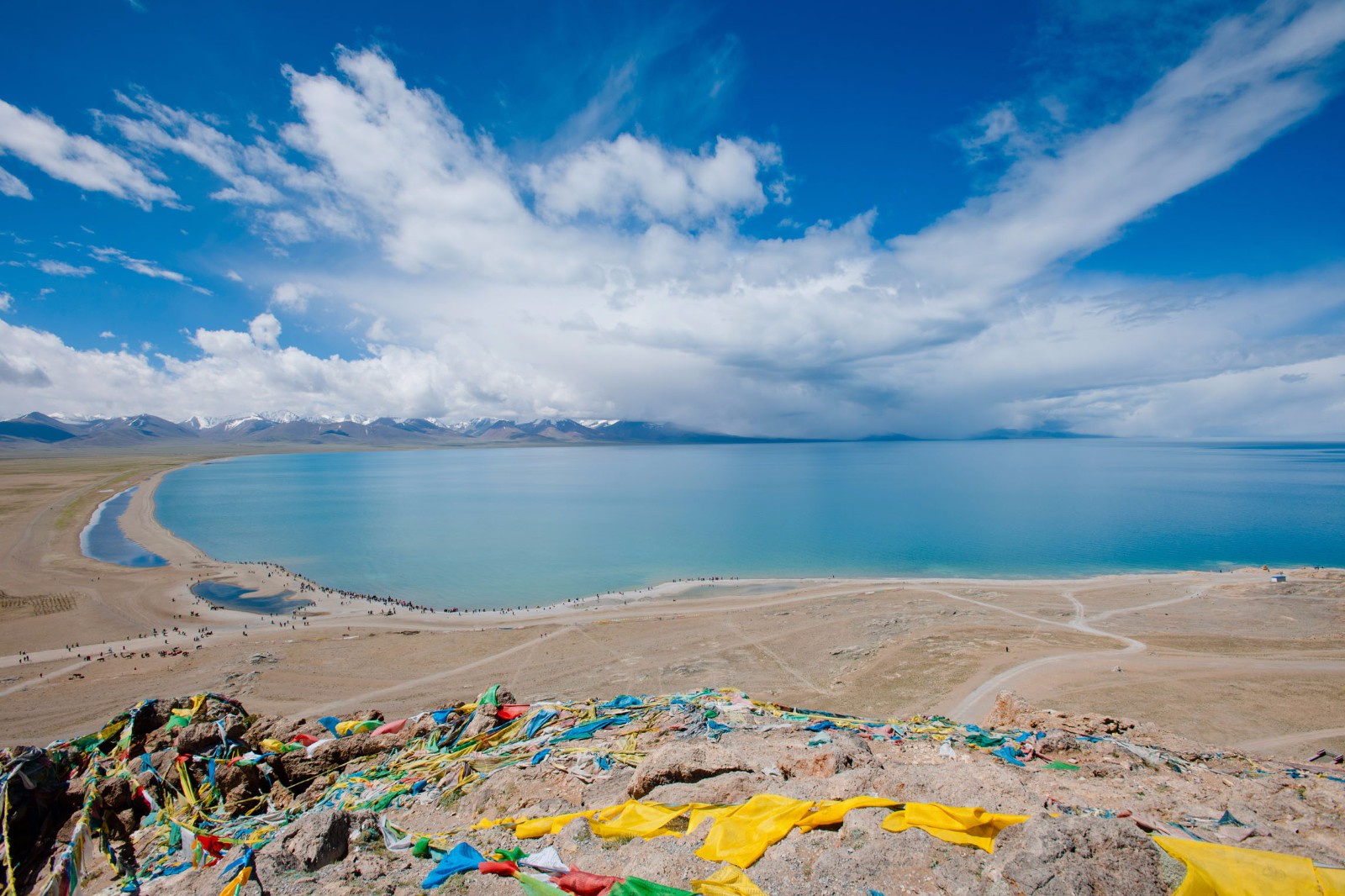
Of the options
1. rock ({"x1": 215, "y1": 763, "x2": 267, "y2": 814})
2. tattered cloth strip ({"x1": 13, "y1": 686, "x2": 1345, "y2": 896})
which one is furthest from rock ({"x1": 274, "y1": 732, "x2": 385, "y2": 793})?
rock ({"x1": 215, "y1": 763, "x2": 267, "y2": 814})

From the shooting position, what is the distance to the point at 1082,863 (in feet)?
17.1

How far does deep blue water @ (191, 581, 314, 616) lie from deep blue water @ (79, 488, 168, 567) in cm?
1363

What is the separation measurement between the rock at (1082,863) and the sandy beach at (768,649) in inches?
633

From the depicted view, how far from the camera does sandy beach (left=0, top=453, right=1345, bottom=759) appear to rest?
2089 cm

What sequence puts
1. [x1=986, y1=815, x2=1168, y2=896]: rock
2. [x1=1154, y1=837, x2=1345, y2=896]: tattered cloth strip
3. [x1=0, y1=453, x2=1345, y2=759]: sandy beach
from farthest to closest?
[x1=0, y1=453, x2=1345, y2=759]: sandy beach, [x1=986, y1=815, x2=1168, y2=896]: rock, [x1=1154, y1=837, x2=1345, y2=896]: tattered cloth strip

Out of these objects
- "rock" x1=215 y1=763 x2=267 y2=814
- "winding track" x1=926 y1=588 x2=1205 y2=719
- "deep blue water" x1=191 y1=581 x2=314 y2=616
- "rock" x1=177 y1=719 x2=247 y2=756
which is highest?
"rock" x1=177 y1=719 x2=247 y2=756

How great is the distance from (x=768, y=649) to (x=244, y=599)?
3857 centimetres

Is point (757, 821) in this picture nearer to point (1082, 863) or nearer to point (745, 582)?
point (1082, 863)

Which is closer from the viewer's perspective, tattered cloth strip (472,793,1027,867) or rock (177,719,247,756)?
tattered cloth strip (472,793,1027,867)

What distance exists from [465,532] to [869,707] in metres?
62.0

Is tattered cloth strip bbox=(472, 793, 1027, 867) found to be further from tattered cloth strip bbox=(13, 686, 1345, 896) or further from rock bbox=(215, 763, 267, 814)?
rock bbox=(215, 763, 267, 814)

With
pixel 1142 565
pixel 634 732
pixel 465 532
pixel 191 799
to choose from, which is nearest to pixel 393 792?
pixel 191 799

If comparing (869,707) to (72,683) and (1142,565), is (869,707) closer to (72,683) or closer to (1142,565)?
(72,683)

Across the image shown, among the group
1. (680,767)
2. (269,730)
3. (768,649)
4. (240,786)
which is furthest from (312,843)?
(768,649)
